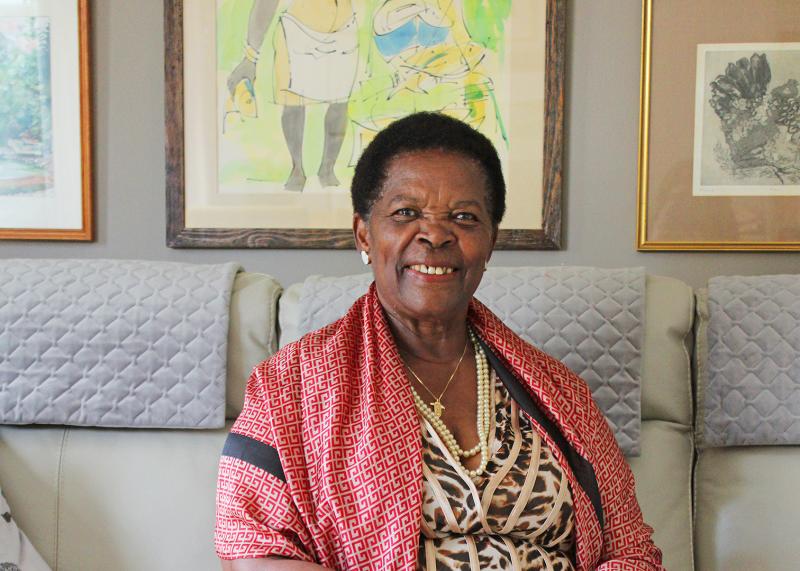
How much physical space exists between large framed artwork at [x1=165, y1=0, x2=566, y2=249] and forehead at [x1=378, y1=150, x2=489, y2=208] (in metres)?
0.73

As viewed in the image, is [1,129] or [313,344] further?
[1,129]

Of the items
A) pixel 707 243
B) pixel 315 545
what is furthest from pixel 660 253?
pixel 315 545

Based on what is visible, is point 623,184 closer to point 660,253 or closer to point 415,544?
point 660,253

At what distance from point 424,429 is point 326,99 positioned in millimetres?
1075

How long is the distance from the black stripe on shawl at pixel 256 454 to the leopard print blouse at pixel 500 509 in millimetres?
219

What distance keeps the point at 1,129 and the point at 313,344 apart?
1.33m

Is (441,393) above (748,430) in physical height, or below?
above

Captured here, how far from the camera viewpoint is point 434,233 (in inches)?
46.9

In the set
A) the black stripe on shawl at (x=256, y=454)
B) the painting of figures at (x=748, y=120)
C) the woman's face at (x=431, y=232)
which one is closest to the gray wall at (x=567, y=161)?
the painting of figures at (x=748, y=120)

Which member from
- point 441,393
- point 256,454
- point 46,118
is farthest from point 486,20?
point 256,454

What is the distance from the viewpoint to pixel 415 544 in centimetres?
107

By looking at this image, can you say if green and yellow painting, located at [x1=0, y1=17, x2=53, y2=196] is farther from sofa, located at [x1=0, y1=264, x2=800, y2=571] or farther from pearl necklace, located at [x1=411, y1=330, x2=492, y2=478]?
pearl necklace, located at [x1=411, y1=330, x2=492, y2=478]

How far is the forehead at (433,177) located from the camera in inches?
47.4

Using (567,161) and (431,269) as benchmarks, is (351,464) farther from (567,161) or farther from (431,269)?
(567,161)
